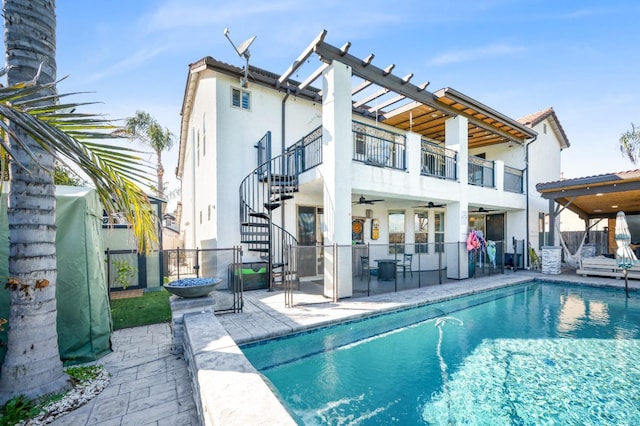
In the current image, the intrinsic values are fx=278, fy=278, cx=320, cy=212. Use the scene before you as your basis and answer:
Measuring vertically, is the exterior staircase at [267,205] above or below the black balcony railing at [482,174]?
below

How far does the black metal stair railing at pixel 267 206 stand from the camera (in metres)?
7.77

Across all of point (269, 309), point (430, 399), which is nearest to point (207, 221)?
point (269, 309)

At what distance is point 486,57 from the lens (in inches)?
350

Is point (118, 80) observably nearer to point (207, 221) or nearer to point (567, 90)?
point (207, 221)

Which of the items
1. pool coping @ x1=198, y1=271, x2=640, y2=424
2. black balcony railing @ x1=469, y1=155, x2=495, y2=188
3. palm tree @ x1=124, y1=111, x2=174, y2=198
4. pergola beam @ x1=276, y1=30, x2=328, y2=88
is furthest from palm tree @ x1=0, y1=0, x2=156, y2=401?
palm tree @ x1=124, y1=111, x2=174, y2=198

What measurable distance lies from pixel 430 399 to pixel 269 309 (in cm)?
359

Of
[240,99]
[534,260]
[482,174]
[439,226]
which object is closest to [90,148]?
[240,99]

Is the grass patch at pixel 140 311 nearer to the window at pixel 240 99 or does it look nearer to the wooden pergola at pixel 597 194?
the window at pixel 240 99

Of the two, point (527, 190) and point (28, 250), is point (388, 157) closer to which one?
point (527, 190)

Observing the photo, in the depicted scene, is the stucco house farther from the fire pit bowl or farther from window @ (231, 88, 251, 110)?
the fire pit bowl

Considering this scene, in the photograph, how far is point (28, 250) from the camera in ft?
9.14

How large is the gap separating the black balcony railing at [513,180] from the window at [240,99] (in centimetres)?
1108

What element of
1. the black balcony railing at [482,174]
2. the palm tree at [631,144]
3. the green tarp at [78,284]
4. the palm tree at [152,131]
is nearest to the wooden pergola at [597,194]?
the black balcony railing at [482,174]

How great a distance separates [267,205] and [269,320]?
3315 millimetres
